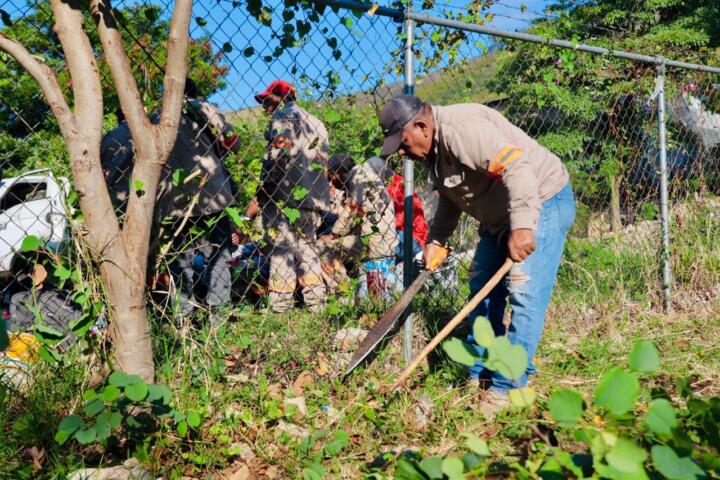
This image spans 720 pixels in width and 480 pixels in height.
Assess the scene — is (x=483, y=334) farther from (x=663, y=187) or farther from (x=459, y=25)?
(x=663, y=187)

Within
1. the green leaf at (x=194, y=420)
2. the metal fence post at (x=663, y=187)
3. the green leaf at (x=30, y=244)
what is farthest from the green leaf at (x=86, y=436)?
the metal fence post at (x=663, y=187)

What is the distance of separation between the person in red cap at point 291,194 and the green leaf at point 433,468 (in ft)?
6.34

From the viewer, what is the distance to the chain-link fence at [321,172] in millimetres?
2875

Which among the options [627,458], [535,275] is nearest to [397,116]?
[535,275]

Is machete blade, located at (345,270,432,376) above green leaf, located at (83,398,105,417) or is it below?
below

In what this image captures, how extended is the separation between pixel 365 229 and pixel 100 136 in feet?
6.51

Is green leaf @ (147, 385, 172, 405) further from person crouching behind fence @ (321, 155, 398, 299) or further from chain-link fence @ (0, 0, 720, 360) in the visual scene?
person crouching behind fence @ (321, 155, 398, 299)

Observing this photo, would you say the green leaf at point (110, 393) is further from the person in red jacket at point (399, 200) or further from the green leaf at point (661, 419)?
the person in red jacket at point (399, 200)

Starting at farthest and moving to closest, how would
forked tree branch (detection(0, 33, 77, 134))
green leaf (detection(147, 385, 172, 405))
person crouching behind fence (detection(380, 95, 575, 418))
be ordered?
person crouching behind fence (detection(380, 95, 575, 418)) → forked tree branch (detection(0, 33, 77, 134)) → green leaf (detection(147, 385, 172, 405))

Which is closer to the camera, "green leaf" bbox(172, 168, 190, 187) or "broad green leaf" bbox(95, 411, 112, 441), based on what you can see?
"broad green leaf" bbox(95, 411, 112, 441)

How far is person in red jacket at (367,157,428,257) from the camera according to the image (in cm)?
381

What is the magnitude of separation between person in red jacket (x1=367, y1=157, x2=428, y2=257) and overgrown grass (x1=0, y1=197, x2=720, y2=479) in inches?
23.2

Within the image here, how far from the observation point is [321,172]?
3.92 m

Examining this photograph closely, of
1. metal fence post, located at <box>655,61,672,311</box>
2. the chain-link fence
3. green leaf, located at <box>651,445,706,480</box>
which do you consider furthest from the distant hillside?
green leaf, located at <box>651,445,706,480</box>
